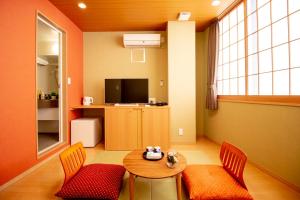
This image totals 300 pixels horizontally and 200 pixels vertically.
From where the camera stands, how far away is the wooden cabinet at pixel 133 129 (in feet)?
10.4

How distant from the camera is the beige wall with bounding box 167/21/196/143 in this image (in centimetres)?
346

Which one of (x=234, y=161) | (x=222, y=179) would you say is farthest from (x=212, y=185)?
(x=234, y=161)

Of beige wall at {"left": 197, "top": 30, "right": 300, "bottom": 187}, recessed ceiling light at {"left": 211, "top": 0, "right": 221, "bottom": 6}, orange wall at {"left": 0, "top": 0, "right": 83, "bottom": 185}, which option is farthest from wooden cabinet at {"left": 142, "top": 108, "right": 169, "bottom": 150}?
recessed ceiling light at {"left": 211, "top": 0, "right": 221, "bottom": 6}

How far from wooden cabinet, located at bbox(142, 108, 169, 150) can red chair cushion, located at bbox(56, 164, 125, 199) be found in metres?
1.35

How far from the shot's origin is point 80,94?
381 cm

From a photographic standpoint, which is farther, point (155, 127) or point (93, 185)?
point (155, 127)

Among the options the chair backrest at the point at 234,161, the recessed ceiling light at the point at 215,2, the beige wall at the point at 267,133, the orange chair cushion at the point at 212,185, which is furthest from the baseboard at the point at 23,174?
the recessed ceiling light at the point at 215,2

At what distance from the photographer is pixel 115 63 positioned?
3.96m

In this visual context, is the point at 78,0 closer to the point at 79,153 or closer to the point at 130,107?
the point at 130,107

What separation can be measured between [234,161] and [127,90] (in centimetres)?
241

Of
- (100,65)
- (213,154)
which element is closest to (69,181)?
(213,154)

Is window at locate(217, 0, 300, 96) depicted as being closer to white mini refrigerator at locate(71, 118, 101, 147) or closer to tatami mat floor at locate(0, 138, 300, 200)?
tatami mat floor at locate(0, 138, 300, 200)

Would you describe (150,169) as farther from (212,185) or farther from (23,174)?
(23,174)

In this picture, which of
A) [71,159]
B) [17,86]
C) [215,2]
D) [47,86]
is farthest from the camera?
[47,86]
